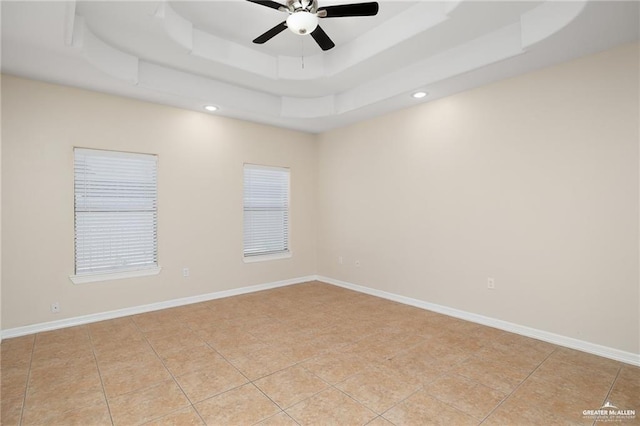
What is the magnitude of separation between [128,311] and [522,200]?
478 centimetres

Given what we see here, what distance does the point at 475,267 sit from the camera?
3.74 m

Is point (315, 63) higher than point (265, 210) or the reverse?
higher

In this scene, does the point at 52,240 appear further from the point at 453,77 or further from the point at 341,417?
the point at 453,77

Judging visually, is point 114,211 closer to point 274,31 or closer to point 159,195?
point 159,195

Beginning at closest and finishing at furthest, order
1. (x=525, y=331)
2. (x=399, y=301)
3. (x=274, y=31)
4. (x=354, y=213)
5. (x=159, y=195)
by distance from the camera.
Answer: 1. (x=274, y=31)
2. (x=525, y=331)
3. (x=159, y=195)
4. (x=399, y=301)
5. (x=354, y=213)

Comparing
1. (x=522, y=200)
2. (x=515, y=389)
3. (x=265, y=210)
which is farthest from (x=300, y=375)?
(x=265, y=210)

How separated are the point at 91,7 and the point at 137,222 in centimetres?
241

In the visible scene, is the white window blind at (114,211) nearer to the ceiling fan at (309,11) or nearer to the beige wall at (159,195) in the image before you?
the beige wall at (159,195)

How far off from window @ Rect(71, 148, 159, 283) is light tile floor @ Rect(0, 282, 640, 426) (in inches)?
29.4

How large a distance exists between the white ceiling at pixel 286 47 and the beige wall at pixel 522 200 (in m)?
0.34

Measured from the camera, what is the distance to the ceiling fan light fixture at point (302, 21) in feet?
7.82

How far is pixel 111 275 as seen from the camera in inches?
154

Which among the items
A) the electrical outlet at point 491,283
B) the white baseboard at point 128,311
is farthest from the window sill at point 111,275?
the electrical outlet at point 491,283

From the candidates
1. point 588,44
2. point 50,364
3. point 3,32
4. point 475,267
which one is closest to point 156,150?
point 3,32
